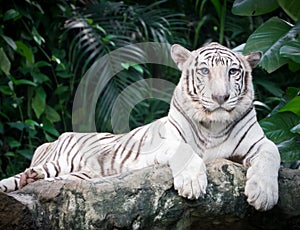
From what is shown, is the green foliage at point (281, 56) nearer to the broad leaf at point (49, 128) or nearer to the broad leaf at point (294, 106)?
the broad leaf at point (294, 106)

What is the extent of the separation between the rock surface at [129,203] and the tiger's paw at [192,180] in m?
0.05

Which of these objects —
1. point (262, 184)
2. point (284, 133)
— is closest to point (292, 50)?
point (284, 133)

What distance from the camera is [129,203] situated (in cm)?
285

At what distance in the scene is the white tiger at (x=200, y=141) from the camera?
9.39 ft

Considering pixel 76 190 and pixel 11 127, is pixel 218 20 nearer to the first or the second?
pixel 11 127

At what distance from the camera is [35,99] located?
6.11m

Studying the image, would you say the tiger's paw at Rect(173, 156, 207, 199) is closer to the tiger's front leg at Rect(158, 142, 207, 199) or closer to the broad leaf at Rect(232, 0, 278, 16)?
the tiger's front leg at Rect(158, 142, 207, 199)

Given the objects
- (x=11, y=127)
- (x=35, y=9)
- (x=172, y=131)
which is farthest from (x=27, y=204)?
(x=35, y=9)

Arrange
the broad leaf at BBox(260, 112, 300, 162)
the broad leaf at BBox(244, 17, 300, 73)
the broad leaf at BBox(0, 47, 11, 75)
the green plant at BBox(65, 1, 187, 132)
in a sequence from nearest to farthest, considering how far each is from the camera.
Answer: the broad leaf at BBox(260, 112, 300, 162)
the broad leaf at BBox(244, 17, 300, 73)
the broad leaf at BBox(0, 47, 11, 75)
the green plant at BBox(65, 1, 187, 132)

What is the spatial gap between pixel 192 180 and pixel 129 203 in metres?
0.28

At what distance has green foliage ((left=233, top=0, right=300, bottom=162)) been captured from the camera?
A: 402 centimetres

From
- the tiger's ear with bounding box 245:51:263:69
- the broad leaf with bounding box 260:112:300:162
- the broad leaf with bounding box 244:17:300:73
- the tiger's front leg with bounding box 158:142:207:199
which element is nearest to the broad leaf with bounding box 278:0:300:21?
the broad leaf with bounding box 244:17:300:73

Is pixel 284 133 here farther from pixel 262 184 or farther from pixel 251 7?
pixel 262 184

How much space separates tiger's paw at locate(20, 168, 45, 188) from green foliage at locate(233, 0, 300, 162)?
1444 mm
